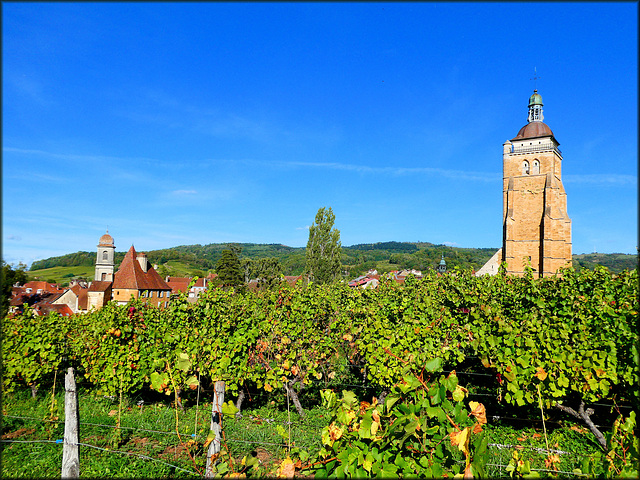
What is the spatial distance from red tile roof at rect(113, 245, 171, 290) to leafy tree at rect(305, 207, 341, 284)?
15177mm

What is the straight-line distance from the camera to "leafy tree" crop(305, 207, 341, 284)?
104 feet

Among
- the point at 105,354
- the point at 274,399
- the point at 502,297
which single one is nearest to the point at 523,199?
the point at 502,297

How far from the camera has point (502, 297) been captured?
7.46 metres

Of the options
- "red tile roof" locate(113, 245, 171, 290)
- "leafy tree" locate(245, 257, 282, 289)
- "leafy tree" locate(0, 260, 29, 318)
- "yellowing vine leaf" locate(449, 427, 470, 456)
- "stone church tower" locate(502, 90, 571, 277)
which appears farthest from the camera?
"leafy tree" locate(245, 257, 282, 289)

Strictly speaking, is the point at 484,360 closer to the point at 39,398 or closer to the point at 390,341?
the point at 390,341

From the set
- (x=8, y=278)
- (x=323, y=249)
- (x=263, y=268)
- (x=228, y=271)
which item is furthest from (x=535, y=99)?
(x=8, y=278)

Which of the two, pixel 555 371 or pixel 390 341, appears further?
pixel 390 341

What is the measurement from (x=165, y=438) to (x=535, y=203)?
34.0m

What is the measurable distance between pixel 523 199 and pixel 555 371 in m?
31.2

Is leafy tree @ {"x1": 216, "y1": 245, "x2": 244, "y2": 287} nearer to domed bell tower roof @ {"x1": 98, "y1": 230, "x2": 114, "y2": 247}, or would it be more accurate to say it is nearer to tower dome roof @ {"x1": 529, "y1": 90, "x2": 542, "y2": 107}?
domed bell tower roof @ {"x1": 98, "y1": 230, "x2": 114, "y2": 247}

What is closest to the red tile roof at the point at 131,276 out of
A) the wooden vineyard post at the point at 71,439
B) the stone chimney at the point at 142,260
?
the stone chimney at the point at 142,260

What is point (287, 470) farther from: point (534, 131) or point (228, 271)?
point (228, 271)

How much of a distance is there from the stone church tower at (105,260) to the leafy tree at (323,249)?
21.8m

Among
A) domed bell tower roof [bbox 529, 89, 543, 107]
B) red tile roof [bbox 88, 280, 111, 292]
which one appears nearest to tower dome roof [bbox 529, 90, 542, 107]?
domed bell tower roof [bbox 529, 89, 543, 107]
